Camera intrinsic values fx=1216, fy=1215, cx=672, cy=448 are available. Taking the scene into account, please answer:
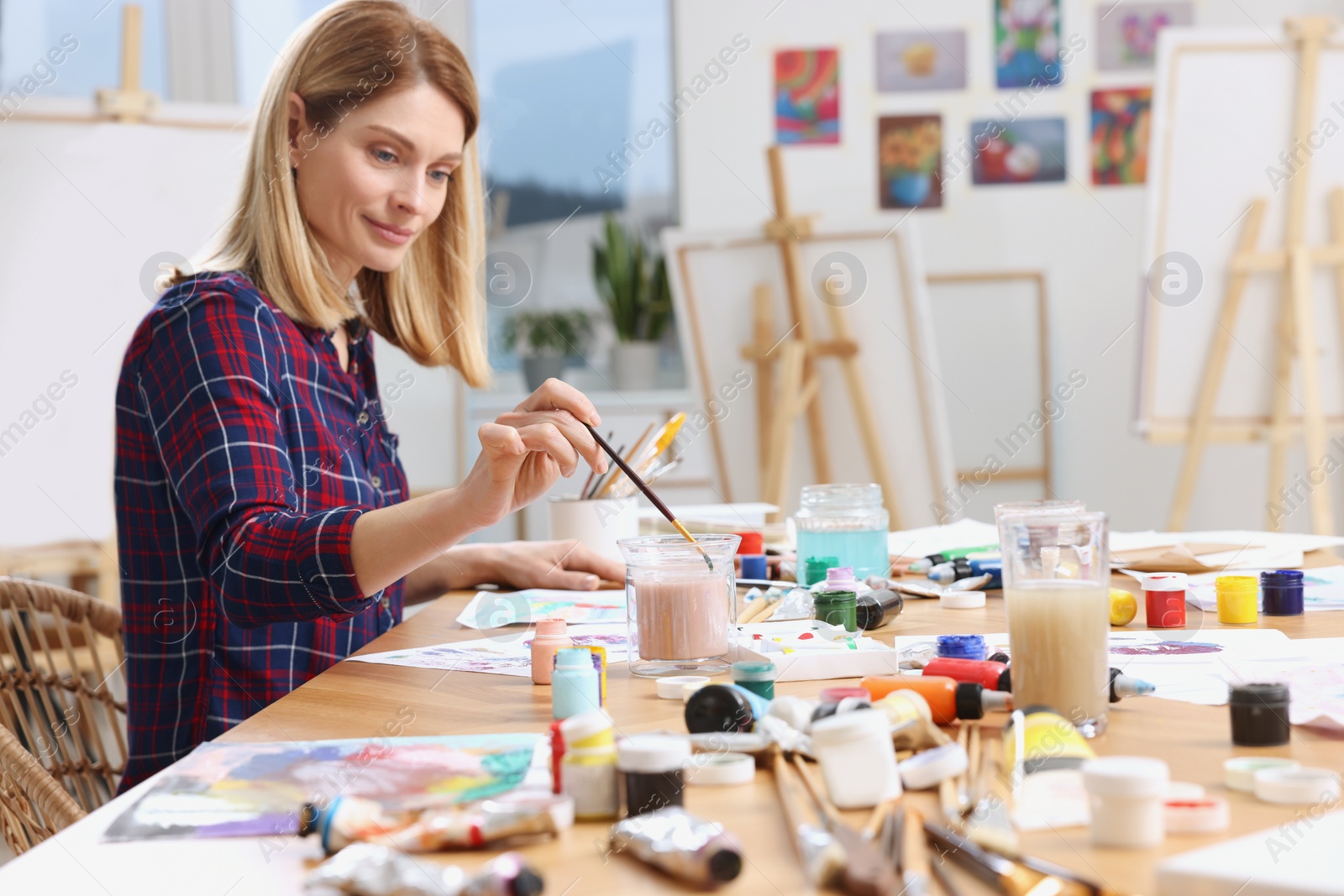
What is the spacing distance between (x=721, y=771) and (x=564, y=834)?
10cm

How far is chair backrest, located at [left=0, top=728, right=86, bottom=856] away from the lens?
1002 mm

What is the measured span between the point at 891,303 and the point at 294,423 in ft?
7.56

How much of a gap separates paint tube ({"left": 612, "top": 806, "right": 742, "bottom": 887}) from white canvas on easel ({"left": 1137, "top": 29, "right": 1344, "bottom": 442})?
116 inches

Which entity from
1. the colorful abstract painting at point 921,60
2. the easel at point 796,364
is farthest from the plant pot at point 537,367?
the colorful abstract painting at point 921,60

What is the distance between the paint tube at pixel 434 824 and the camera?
56 cm

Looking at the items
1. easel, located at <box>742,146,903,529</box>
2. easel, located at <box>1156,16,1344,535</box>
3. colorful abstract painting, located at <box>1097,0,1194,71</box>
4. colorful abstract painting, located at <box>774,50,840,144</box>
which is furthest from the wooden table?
colorful abstract painting, located at <box>1097,0,1194,71</box>

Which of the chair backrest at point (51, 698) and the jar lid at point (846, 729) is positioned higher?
the jar lid at point (846, 729)

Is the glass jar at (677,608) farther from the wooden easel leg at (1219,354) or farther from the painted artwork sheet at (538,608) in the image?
the wooden easel leg at (1219,354)

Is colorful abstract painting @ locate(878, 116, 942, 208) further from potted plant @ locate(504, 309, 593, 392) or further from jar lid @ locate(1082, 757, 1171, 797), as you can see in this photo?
jar lid @ locate(1082, 757, 1171, 797)

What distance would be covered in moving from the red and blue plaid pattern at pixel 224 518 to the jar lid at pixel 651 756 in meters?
0.51

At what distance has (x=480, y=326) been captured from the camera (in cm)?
181

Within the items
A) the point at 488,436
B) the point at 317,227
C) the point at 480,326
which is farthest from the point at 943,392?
the point at 488,436

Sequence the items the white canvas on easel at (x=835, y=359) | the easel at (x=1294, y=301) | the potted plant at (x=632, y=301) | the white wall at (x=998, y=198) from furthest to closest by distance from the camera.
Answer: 1. the potted plant at (x=632, y=301)
2. the white wall at (x=998, y=198)
3. the white canvas on easel at (x=835, y=359)
4. the easel at (x=1294, y=301)

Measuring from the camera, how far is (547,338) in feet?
13.5
